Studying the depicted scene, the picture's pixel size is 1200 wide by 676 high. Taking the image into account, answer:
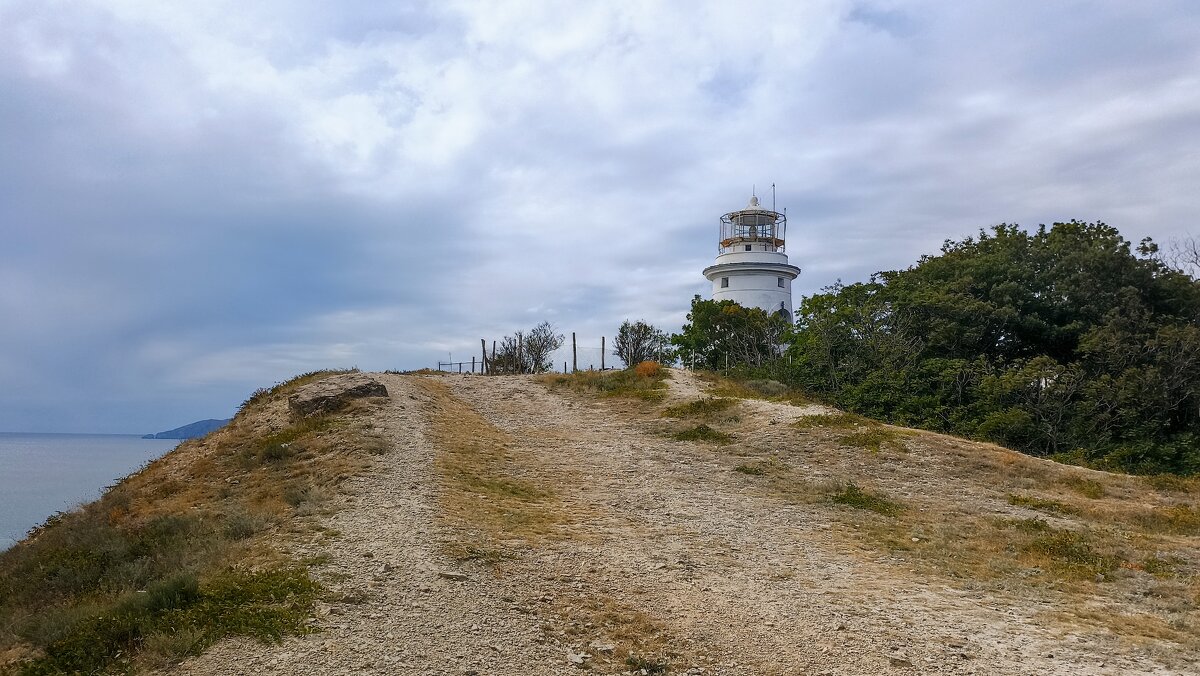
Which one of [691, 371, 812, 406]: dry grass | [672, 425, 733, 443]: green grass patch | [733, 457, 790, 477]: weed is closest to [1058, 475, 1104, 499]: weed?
→ [733, 457, 790, 477]: weed

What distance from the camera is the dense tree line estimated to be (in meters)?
19.1

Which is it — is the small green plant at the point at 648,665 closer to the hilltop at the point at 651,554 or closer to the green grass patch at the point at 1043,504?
the hilltop at the point at 651,554

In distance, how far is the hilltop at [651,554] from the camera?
627 cm

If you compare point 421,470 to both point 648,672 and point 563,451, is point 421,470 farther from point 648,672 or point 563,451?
point 648,672

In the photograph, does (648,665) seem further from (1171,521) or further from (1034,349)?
(1034,349)

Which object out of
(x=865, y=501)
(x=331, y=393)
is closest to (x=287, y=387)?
(x=331, y=393)

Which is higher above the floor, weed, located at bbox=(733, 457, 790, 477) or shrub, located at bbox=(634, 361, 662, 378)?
shrub, located at bbox=(634, 361, 662, 378)

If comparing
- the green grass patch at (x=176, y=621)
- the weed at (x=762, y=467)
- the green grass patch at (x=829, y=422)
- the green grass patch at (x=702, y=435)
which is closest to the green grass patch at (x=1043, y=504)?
the weed at (x=762, y=467)

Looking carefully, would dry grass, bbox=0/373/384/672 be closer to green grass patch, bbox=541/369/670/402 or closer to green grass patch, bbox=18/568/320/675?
green grass patch, bbox=18/568/320/675

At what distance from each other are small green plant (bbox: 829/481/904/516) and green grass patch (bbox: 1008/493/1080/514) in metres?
2.13

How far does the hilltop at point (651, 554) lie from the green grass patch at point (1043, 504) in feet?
0.15

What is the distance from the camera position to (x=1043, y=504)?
11875mm

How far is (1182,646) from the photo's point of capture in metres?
6.47

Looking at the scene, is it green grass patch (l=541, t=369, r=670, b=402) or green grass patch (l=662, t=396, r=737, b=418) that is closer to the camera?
green grass patch (l=662, t=396, r=737, b=418)
